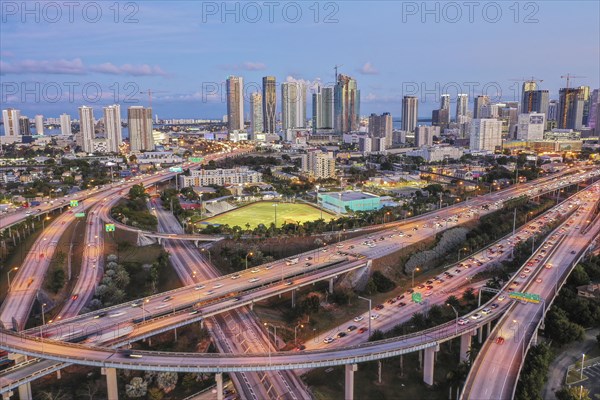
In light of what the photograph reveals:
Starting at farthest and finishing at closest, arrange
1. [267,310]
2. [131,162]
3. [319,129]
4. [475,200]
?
[319,129] < [131,162] < [475,200] < [267,310]

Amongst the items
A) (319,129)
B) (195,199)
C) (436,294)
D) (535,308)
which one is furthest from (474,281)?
(319,129)

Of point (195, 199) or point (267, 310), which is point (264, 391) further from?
point (195, 199)

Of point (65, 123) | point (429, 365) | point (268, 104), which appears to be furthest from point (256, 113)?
point (429, 365)

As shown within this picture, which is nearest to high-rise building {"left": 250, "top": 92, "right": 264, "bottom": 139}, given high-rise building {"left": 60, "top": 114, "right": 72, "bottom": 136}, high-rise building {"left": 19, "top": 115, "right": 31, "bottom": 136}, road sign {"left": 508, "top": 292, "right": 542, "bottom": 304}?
high-rise building {"left": 60, "top": 114, "right": 72, "bottom": 136}

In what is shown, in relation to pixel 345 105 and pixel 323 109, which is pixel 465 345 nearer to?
pixel 345 105

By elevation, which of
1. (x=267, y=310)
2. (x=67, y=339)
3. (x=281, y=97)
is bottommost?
(x=267, y=310)

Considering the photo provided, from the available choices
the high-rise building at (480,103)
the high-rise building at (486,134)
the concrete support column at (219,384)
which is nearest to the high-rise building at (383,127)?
the high-rise building at (486,134)
